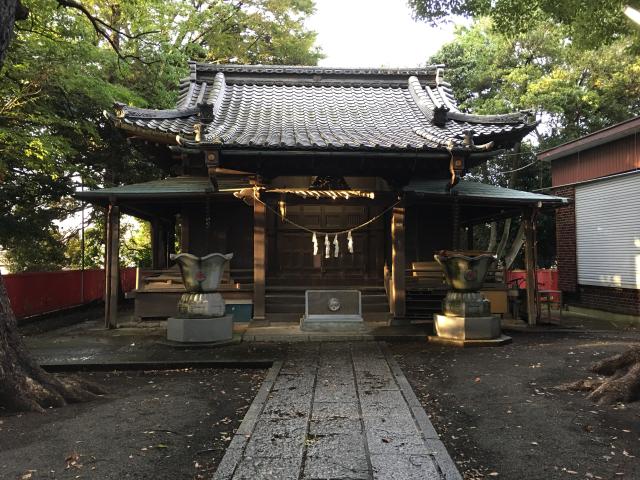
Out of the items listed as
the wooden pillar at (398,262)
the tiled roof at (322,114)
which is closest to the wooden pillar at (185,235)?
the tiled roof at (322,114)

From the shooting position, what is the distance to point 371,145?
9164mm

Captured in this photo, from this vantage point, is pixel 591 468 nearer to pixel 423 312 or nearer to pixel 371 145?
pixel 371 145

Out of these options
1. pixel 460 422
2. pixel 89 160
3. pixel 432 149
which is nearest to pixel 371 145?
pixel 432 149

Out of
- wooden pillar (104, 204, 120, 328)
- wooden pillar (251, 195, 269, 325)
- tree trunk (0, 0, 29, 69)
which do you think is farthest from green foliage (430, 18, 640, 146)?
tree trunk (0, 0, 29, 69)

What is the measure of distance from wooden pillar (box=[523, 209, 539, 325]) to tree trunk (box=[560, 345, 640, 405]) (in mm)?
5260

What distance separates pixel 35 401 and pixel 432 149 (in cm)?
774

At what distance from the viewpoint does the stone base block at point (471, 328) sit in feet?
29.1

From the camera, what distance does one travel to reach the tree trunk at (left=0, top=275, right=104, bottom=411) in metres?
4.96

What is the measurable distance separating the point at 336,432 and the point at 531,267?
29.3 feet

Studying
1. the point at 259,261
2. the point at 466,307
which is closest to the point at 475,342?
the point at 466,307

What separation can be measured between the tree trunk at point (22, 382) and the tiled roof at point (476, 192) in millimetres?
7475

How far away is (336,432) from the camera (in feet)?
14.3

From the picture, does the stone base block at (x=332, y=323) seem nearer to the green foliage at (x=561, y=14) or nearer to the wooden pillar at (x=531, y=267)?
the wooden pillar at (x=531, y=267)

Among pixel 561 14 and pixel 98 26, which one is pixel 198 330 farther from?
pixel 561 14
